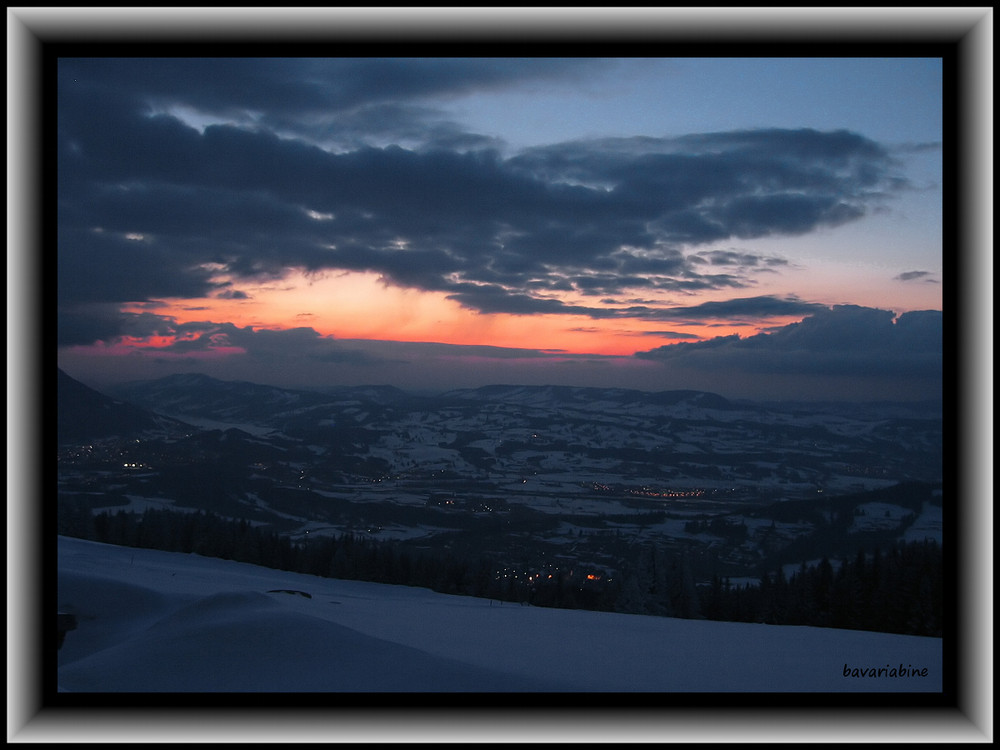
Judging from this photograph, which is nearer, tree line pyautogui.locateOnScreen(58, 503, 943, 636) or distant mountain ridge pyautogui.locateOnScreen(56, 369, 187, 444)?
tree line pyautogui.locateOnScreen(58, 503, 943, 636)

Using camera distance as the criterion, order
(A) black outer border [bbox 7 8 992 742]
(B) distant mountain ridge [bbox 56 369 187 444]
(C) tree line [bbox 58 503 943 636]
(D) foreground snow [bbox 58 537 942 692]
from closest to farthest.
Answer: (A) black outer border [bbox 7 8 992 742] < (D) foreground snow [bbox 58 537 942 692] < (C) tree line [bbox 58 503 943 636] < (B) distant mountain ridge [bbox 56 369 187 444]

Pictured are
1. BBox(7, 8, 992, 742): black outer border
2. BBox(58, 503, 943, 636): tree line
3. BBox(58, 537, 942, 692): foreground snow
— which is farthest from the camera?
BBox(58, 503, 943, 636): tree line

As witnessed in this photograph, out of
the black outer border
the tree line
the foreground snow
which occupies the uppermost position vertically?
the black outer border

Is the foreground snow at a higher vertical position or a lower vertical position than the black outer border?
lower

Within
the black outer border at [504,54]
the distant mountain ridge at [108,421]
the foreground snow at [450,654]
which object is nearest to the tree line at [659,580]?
the foreground snow at [450,654]

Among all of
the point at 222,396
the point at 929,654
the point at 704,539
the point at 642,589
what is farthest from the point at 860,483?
the point at 222,396

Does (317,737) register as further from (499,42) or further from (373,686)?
(499,42)

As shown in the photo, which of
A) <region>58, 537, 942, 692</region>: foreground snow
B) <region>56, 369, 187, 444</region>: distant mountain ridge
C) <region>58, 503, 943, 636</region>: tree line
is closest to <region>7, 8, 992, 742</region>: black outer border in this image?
<region>58, 537, 942, 692</region>: foreground snow

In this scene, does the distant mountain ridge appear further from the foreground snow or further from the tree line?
the foreground snow
